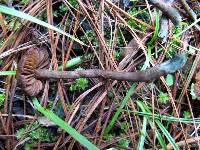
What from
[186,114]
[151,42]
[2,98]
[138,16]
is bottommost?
[186,114]

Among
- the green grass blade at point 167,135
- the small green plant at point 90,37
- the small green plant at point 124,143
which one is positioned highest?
the small green plant at point 90,37

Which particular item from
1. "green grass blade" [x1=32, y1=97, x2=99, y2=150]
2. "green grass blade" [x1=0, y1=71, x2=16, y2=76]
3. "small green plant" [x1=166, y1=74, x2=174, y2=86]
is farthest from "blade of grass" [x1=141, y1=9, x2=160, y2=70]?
"green grass blade" [x1=0, y1=71, x2=16, y2=76]

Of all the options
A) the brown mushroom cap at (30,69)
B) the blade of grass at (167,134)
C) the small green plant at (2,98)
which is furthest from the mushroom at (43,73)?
the blade of grass at (167,134)

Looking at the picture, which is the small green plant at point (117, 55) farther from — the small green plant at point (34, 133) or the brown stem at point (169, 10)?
the small green plant at point (34, 133)

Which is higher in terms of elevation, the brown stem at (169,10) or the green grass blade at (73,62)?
the brown stem at (169,10)

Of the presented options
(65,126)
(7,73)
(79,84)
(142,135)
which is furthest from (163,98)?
(7,73)

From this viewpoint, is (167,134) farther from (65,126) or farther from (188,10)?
(188,10)

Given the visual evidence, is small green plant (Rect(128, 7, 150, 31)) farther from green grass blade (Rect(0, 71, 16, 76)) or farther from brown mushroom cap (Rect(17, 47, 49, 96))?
green grass blade (Rect(0, 71, 16, 76))
